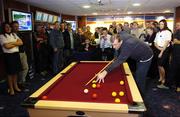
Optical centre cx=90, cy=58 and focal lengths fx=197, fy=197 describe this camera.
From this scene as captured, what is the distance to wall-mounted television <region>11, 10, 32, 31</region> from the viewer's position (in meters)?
5.60

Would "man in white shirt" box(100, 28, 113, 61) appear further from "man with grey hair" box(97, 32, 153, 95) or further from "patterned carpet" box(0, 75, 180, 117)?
"man with grey hair" box(97, 32, 153, 95)

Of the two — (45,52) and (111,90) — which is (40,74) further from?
(111,90)

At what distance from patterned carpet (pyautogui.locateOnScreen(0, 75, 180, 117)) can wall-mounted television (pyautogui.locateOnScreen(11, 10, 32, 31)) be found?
2.22 metres

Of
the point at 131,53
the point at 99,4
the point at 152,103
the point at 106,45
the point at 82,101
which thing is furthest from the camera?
the point at 99,4

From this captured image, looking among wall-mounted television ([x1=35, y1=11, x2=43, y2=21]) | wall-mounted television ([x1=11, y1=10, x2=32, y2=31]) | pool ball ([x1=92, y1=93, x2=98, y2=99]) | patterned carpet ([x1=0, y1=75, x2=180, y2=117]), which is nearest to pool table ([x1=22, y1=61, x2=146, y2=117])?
pool ball ([x1=92, y1=93, x2=98, y2=99])

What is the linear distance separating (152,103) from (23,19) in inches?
176

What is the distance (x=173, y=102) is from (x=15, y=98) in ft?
9.80

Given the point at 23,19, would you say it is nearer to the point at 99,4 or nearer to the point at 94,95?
the point at 99,4

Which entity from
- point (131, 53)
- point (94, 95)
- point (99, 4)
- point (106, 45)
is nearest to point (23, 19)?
point (106, 45)

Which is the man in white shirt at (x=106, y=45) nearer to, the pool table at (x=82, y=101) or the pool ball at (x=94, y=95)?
the pool table at (x=82, y=101)

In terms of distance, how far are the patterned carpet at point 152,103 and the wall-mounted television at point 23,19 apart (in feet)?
7.28

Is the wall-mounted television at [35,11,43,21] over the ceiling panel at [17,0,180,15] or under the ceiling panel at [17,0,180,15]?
under

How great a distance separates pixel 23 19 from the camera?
6004 mm

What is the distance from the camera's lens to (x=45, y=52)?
19.4 feet
